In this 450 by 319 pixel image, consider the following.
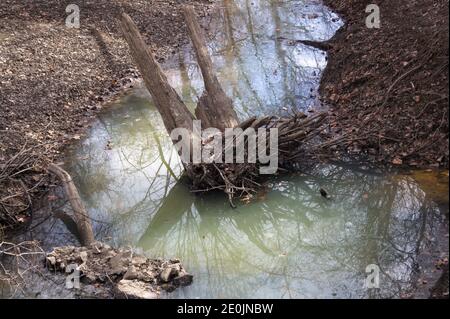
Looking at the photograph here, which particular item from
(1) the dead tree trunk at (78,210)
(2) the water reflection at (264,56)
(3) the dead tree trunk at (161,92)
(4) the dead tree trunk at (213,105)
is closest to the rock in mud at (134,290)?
(1) the dead tree trunk at (78,210)

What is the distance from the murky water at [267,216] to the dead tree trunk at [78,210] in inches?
9.8

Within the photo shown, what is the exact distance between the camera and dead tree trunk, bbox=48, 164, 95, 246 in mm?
7704

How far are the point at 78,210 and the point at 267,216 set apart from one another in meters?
2.44

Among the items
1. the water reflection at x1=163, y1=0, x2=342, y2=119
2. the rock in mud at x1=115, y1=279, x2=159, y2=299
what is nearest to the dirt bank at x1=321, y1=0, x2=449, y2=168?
the water reflection at x1=163, y1=0, x2=342, y2=119

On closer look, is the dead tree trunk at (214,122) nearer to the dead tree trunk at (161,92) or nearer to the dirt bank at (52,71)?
the dead tree trunk at (161,92)

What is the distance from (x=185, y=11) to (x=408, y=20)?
3567 mm

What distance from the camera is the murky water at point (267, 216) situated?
22.0 feet

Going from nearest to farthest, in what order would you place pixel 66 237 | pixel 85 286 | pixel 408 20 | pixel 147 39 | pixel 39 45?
1. pixel 85 286
2. pixel 66 237
3. pixel 408 20
4. pixel 39 45
5. pixel 147 39

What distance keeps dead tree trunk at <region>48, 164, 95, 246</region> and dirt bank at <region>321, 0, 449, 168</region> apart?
3.66 metres

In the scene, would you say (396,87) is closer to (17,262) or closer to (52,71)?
(17,262)

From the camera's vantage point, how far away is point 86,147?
32.3ft
